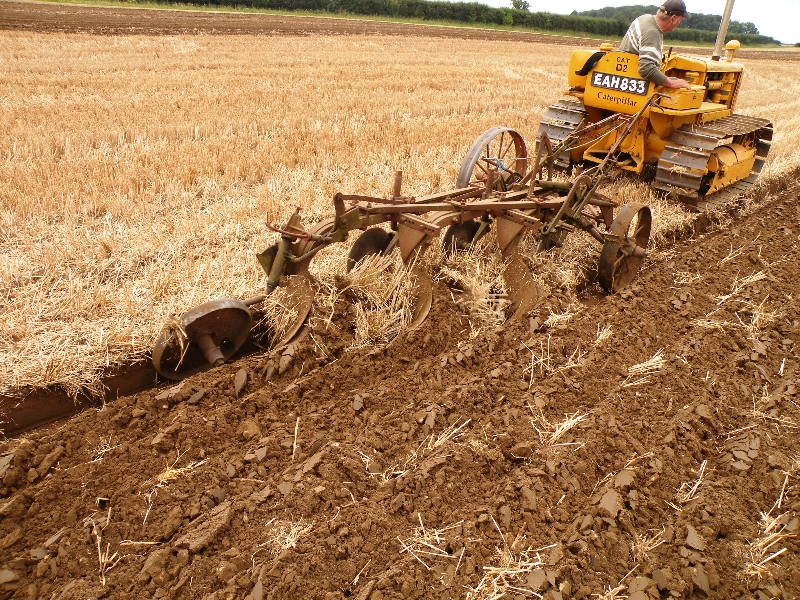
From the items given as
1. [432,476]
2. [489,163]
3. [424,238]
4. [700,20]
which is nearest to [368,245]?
[424,238]

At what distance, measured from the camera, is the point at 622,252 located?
496 cm

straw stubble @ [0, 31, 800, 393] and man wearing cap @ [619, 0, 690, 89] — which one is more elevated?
man wearing cap @ [619, 0, 690, 89]

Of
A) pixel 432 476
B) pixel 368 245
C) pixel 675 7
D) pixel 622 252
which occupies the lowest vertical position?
pixel 432 476

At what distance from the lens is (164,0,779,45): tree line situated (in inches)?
1368

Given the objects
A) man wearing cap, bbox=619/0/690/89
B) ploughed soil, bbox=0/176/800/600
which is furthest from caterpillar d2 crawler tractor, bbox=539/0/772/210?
ploughed soil, bbox=0/176/800/600

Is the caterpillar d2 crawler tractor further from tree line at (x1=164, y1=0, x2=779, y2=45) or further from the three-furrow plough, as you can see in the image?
tree line at (x1=164, y1=0, x2=779, y2=45)

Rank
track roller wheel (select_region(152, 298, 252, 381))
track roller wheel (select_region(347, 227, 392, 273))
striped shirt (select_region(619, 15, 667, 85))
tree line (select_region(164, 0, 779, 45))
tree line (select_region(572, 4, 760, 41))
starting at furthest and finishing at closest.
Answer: tree line (select_region(572, 4, 760, 41)) < tree line (select_region(164, 0, 779, 45)) < striped shirt (select_region(619, 15, 667, 85)) < track roller wheel (select_region(347, 227, 392, 273)) < track roller wheel (select_region(152, 298, 252, 381))

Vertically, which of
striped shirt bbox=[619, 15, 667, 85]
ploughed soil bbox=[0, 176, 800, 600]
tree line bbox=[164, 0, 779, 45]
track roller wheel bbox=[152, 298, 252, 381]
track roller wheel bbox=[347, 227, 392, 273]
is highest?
tree line bbox=[164, 0, 779, 45]

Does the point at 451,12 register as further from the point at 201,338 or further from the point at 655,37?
the point at 201,338

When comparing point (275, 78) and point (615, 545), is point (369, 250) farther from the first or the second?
point (275, 78)

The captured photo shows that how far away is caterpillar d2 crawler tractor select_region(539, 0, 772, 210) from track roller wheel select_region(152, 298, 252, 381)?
12.5ft

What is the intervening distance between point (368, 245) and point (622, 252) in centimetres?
218

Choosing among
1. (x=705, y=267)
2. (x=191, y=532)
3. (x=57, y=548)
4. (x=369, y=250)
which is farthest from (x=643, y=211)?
(x=57, y=548)

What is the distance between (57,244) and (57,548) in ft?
10.0
